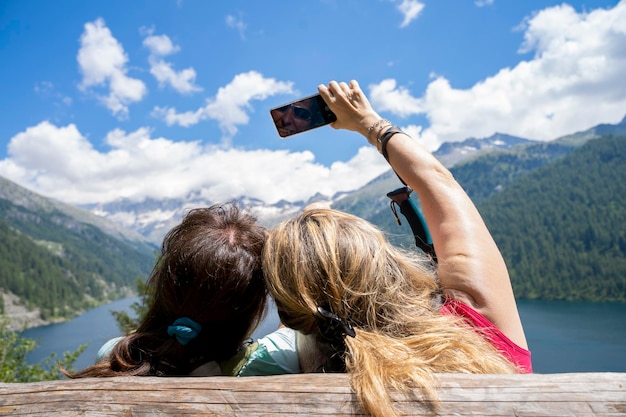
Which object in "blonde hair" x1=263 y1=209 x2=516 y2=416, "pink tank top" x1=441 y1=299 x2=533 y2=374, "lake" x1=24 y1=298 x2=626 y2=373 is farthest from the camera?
"lake" x1=24 y1=298 x2=626 y2=373

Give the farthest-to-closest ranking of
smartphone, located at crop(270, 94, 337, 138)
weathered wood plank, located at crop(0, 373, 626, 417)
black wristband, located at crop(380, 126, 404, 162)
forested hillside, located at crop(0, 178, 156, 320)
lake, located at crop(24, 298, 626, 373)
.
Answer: forested hillside, located at crop(0, 178, 156, 320)
lake, located at crop(24, 298, 626, 373)
smartphone, located at crop(270, 94, 337, 138)
black wristband, located at crop(380, 126, 404, 162)
weathered wood plank, located at crop(0, 373, 626, 417)

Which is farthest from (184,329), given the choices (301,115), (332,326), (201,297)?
(301,115)

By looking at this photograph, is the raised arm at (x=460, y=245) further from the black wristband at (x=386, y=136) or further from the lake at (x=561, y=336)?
the lake at (x=561, y=336)

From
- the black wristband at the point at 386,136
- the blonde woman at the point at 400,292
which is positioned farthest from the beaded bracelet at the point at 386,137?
the blonde woman at the point at 400,292

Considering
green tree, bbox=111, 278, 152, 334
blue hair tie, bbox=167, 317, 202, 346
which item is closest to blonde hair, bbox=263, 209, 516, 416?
blue hair tie, bbox=167, 317, 202, 346

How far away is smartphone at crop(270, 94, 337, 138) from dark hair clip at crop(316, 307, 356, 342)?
1020mm

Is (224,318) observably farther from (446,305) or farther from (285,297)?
(446,305)

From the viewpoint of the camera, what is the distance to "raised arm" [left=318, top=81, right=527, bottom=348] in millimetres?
1507

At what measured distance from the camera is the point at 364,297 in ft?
4.63

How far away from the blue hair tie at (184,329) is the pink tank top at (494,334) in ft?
2.64

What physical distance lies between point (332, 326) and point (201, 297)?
47cm

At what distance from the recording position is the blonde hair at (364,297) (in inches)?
51.9

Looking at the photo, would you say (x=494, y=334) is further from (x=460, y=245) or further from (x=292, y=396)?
(x=292, y=396)

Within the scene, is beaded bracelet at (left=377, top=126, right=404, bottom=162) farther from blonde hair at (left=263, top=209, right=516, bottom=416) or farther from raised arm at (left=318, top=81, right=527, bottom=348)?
blonde hair at (left=263, top=209, right=516, bottom=416)
